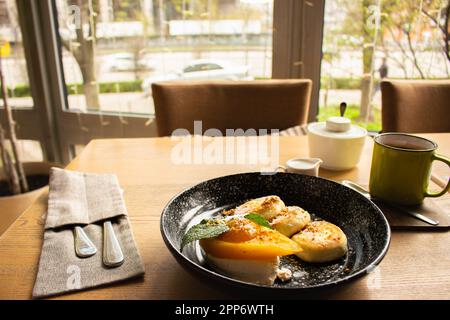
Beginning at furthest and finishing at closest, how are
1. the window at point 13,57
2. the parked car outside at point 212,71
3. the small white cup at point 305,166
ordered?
1. the window at point 13,57
2. the parked car outside at point 212,71
3. the small white cup at point 305,166

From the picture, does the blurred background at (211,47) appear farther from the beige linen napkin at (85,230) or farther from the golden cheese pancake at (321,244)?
the golden cheese pancake at (321,244)

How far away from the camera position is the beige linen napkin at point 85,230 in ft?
1.86

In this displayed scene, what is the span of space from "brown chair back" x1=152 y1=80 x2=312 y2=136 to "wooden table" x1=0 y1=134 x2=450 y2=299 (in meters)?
0.45

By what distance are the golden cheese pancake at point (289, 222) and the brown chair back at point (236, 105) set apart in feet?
2.62

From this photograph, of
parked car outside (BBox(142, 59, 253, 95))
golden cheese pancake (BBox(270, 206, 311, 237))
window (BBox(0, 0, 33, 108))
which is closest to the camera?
golden cheese pancake (BBox(270, 206, 311, 237))

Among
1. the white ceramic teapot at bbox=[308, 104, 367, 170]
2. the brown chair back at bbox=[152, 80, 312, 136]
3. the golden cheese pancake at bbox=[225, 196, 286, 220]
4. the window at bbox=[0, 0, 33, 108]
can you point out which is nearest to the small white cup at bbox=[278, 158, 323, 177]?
the white ceramic teapot at bbox=[308, 104, 367, 170]

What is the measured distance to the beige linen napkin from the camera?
57 centimetres

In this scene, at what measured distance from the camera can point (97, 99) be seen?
226 centimetres

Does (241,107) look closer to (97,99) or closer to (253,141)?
(253,141)

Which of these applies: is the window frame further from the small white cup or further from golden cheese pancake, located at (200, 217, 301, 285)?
golden cheese pancake, located at (200, 217, 301, 285)

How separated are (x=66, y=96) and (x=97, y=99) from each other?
24cm

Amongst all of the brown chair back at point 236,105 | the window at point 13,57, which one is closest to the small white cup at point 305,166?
the brown chair back at point 236,105

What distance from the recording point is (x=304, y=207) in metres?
0.78
